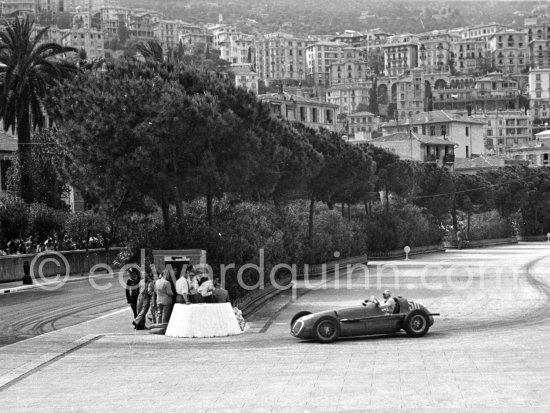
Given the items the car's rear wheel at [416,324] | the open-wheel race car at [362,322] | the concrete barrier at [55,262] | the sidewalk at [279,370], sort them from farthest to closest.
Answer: the concrete barrier at [55,262], the car's rear wheel at [416,324], the open-wheel race car at [362,322], the sidewalk at [279,370]

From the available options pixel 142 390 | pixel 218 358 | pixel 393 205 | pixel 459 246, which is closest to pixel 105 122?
pixel 218 358

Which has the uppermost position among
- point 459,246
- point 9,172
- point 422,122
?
point 422,122

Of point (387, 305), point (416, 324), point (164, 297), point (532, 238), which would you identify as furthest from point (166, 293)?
point (532, 238)

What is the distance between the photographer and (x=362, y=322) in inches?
1067

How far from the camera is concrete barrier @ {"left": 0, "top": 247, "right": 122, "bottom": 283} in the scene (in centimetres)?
5219

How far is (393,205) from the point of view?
297 ft

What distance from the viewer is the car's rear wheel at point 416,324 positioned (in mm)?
27281

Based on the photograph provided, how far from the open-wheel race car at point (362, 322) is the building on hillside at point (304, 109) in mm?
110780

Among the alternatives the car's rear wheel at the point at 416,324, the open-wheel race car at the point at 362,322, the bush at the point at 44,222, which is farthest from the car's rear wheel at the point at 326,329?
the bush at the point at 44,222

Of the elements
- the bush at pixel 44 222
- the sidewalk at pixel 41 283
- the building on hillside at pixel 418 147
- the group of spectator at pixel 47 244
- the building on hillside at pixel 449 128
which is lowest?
the sidewalk at pixel 41 283

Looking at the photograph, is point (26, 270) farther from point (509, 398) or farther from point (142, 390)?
point (509, 398)

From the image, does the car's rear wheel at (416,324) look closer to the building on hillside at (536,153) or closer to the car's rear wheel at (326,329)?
the car's rear wheel at (326,329)

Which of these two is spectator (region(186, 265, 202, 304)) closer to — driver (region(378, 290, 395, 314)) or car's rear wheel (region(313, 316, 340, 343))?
car's rear wheel (region(313, 316, 340, 343))

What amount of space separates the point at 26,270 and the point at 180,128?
721 inches
